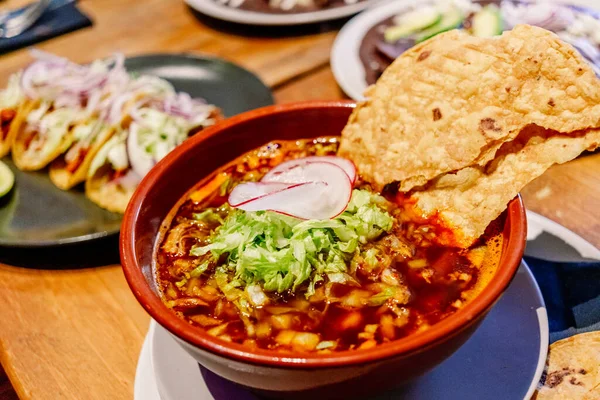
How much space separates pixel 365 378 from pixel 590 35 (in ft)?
6.88

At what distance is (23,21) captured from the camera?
334 cm

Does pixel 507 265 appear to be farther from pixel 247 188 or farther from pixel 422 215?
pixel 247 188

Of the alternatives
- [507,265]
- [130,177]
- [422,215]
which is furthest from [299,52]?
[507,265]

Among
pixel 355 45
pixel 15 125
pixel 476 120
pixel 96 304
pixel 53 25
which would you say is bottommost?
pixel 96 304

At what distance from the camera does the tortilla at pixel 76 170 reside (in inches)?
88.4

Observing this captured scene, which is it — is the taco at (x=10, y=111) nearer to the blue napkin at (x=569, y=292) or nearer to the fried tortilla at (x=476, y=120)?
the fried tortilla at (x=476, y=120)

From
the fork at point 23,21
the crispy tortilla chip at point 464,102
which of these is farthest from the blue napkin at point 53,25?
the crispy tortilla chip at point 464,102

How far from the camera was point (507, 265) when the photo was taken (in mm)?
1200

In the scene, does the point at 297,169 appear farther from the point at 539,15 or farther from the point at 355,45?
the point at 539,15

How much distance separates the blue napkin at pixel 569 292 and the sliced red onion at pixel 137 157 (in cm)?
143

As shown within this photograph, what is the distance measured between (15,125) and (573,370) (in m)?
2.32

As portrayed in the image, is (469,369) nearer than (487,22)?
Yes

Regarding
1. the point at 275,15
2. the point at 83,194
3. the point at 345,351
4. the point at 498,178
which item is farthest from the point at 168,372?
the point at 275,15

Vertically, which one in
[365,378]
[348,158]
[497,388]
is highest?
[348,158]
